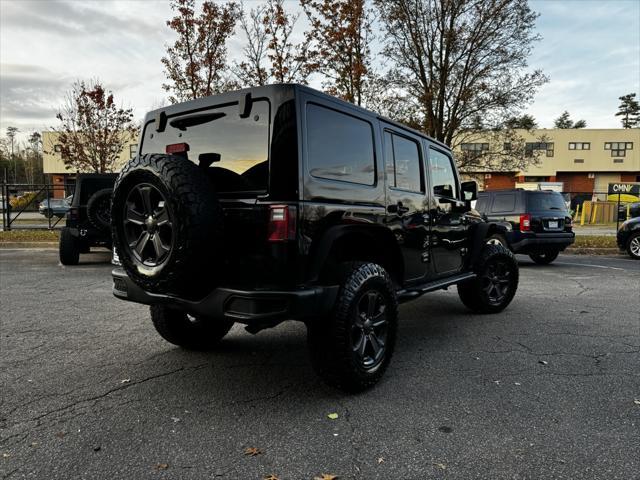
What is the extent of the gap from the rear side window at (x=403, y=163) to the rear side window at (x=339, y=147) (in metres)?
0.29

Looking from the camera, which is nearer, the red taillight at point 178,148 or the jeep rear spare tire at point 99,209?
the red taillight at point 178,148

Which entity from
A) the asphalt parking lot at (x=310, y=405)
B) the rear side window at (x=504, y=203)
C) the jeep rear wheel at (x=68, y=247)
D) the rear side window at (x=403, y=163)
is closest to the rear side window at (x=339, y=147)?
the rear side window at (x=403, y=163)

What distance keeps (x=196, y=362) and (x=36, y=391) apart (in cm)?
117

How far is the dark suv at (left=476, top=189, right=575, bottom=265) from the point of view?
10273mm

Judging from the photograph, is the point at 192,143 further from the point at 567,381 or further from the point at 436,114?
the point at 436,114

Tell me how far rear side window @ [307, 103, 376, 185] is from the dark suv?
7088 mm

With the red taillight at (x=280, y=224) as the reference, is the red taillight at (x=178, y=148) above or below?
above

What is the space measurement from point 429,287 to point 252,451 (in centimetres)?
243

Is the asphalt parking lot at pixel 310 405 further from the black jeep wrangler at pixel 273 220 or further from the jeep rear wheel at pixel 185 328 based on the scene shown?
the black jeep wrangler at pixel 273 220

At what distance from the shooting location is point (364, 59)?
15.2 meters

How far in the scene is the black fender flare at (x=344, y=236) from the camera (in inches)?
120

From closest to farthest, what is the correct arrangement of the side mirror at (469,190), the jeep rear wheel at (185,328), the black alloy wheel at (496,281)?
the jeep rear wheel at (185,328)
the side mirror at (469,190)
the black alloy wheel at (496,281)

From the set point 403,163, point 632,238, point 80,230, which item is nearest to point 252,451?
point 403,163

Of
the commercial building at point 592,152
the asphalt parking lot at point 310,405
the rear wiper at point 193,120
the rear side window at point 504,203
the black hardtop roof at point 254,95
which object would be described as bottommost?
the asphalt parking lot at point 310,405
